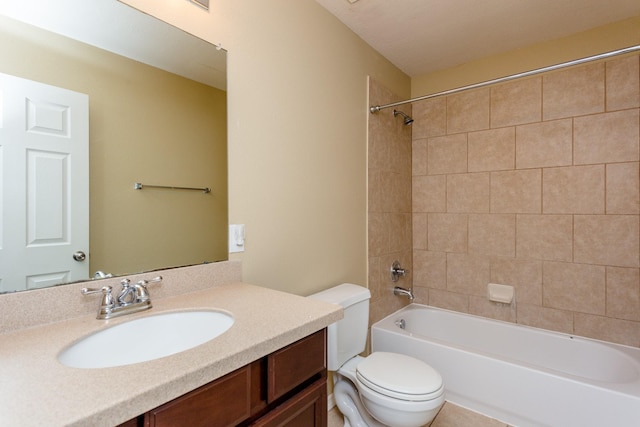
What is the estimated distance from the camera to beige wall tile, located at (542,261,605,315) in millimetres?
2100

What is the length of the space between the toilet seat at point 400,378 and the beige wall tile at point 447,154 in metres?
1.63

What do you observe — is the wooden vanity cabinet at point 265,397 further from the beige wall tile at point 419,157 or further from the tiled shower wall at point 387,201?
the beige wall tile at point 419,157

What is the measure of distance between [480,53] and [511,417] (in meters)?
2.48

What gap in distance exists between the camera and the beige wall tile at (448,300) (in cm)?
260

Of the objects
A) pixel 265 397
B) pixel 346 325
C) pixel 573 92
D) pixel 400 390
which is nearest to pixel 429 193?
pixel 573 92

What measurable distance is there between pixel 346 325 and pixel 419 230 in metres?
1.41

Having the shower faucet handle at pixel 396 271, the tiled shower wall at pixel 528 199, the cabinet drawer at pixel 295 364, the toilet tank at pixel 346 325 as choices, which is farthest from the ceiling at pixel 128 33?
the shower faucet handle at pixel 396 271

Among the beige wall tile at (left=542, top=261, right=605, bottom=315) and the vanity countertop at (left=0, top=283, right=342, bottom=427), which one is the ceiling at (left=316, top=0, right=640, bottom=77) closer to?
the beige wall tile at (left=542, top=261, right=605, bottom=315)

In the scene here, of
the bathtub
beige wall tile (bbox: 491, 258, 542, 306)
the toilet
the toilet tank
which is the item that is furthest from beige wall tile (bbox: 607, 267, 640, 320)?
the toilet tank

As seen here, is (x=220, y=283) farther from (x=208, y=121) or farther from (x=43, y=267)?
(x=208, y=121)

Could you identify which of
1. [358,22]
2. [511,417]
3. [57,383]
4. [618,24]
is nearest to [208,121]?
[57,383]

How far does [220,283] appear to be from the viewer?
133 cm

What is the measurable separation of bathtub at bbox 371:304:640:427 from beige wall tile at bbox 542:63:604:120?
1536 millimetres

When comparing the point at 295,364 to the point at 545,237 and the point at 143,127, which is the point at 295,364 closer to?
the point at 143,127
